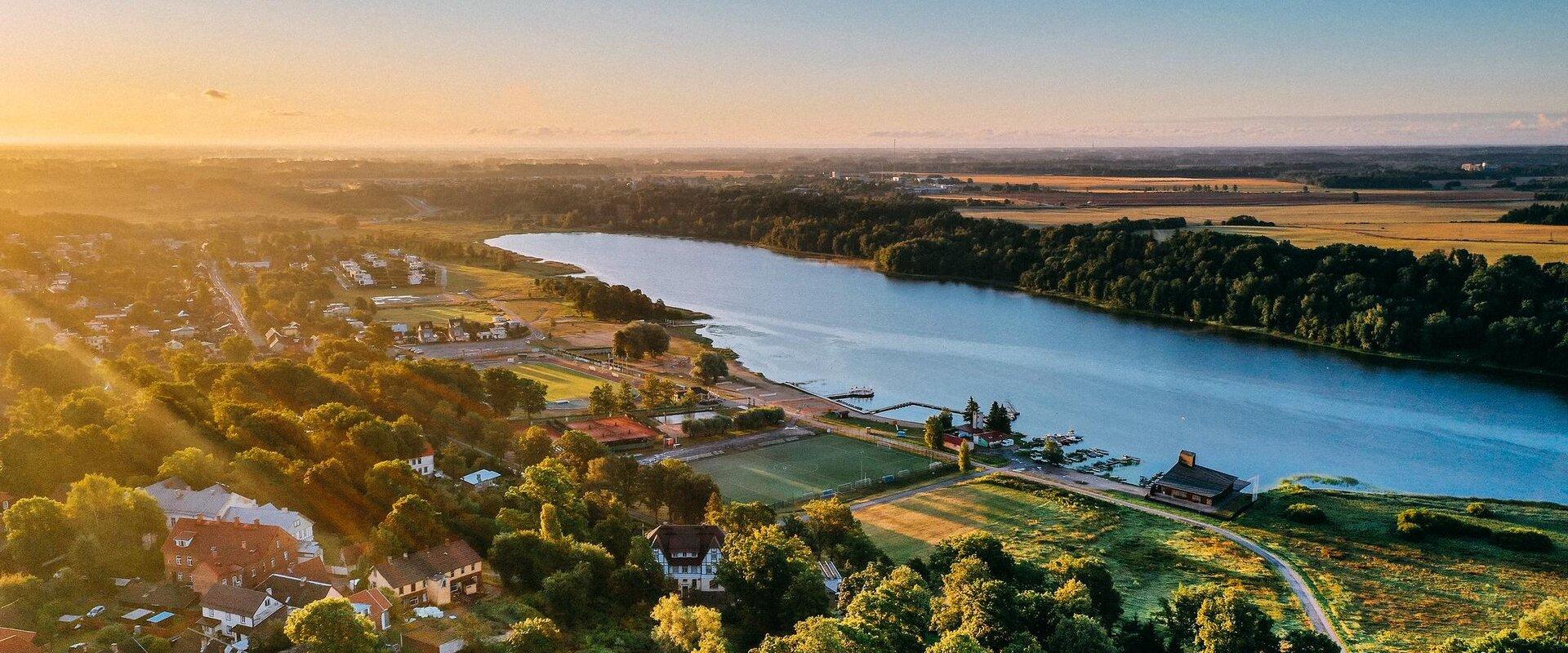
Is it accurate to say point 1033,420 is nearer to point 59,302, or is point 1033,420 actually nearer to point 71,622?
point 71,622

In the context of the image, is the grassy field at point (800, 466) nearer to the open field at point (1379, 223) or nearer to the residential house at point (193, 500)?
the residential house at point (193, 500)

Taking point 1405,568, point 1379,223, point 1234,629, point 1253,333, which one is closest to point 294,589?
point 1234,629

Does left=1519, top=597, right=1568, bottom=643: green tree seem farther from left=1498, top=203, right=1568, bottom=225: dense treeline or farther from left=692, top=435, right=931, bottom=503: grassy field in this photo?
left=1498, top=203, right=1568, bottom=225: dense treeline

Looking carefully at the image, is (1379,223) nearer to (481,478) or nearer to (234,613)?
(481,478)

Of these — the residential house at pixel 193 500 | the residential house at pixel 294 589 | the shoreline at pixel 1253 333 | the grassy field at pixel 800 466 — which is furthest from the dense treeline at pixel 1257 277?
the residential house at pixel 193 500

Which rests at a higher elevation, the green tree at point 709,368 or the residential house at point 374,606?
the residential house at point 374,606
